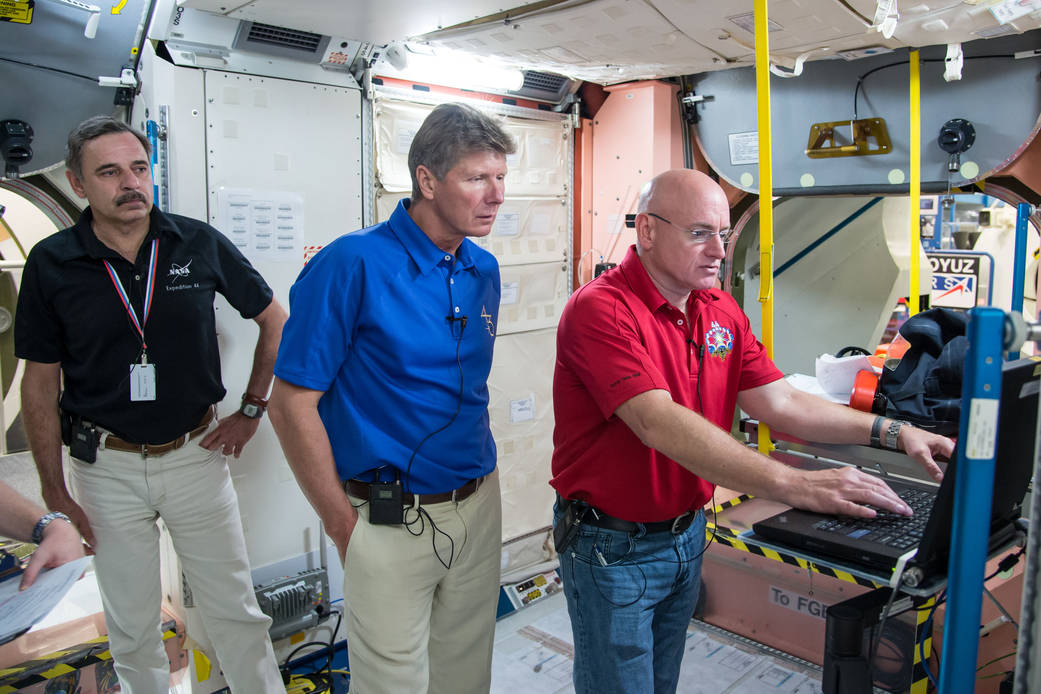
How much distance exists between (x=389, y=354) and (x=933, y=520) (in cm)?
137

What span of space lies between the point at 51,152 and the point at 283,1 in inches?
64.8

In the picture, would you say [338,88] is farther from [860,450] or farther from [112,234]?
[860,450]

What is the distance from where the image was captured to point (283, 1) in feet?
9.39

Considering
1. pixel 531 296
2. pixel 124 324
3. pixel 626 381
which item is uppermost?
pixel 531 296

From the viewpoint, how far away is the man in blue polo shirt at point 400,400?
2.13 meters

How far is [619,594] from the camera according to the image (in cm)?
209

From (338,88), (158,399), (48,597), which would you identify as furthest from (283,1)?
(48,597)

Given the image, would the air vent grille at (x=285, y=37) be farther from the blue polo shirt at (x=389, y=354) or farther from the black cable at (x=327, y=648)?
the black cable at (x=327, y=648)

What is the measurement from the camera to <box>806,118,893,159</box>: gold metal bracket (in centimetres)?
375

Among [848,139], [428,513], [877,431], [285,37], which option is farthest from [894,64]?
[428,513]

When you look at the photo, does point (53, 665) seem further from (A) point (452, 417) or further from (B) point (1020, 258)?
(B) point (1020, 258)

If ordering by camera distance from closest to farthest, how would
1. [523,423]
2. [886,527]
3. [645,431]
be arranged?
1. [886,527]
2. [645,431]
3. [523,423]

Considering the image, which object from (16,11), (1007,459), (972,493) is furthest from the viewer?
(16,11)

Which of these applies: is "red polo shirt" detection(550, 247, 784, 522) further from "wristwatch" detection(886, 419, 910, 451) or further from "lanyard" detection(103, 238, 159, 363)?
"lanyard" detection(103, 238, 159, 363)
